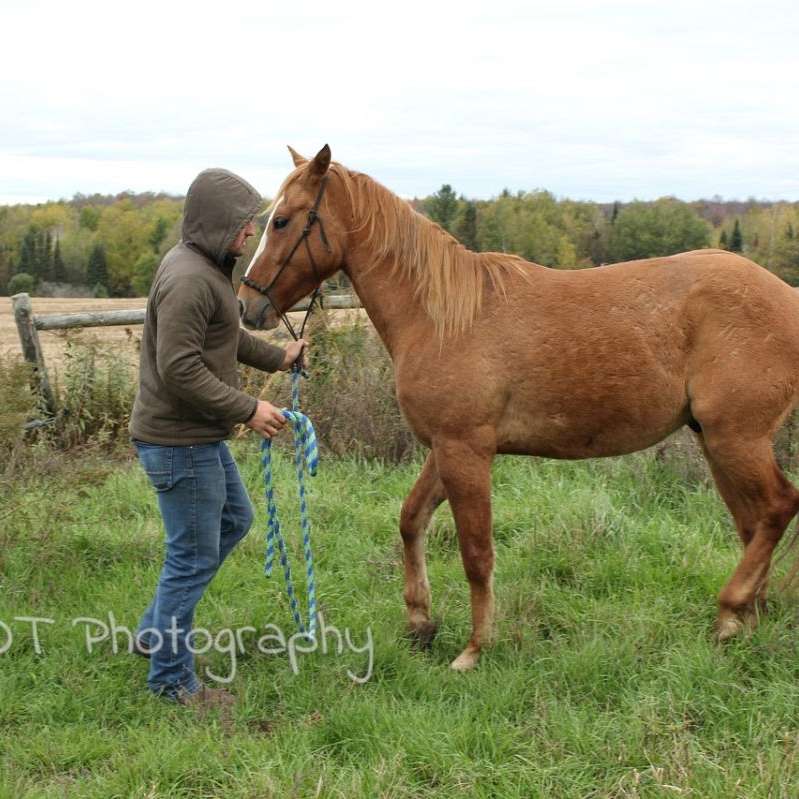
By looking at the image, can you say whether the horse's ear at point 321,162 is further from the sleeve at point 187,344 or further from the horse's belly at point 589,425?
the horse's belly at point 589,425

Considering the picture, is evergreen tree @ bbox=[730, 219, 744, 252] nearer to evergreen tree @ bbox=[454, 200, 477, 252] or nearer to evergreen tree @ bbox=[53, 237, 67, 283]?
evergreen tree @ bbox=[454, 200, 477, 252]

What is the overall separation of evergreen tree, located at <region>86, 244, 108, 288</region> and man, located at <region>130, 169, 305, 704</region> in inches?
554

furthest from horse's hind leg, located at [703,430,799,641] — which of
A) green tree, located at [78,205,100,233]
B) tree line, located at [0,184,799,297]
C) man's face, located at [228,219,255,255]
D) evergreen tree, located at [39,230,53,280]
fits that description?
green tree, located at [78,205,100,233]

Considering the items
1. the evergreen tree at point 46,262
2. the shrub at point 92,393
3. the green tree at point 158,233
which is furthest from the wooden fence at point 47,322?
the evergreen tree at point 46,262

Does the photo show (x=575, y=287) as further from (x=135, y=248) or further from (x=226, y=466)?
(x=135, y=248)

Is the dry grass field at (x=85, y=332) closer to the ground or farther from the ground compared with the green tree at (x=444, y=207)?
closer to the ground

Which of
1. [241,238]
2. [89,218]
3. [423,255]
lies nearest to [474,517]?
[423,255]

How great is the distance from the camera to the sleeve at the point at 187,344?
3215 mm

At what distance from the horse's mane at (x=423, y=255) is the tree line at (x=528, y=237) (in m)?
0.67

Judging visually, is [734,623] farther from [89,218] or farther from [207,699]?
[89,218]

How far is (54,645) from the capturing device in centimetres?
400

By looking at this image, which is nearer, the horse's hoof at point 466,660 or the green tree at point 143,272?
the horse's hoof at point 466,660

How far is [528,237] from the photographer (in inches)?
361

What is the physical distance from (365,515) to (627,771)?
2885 millimetres
